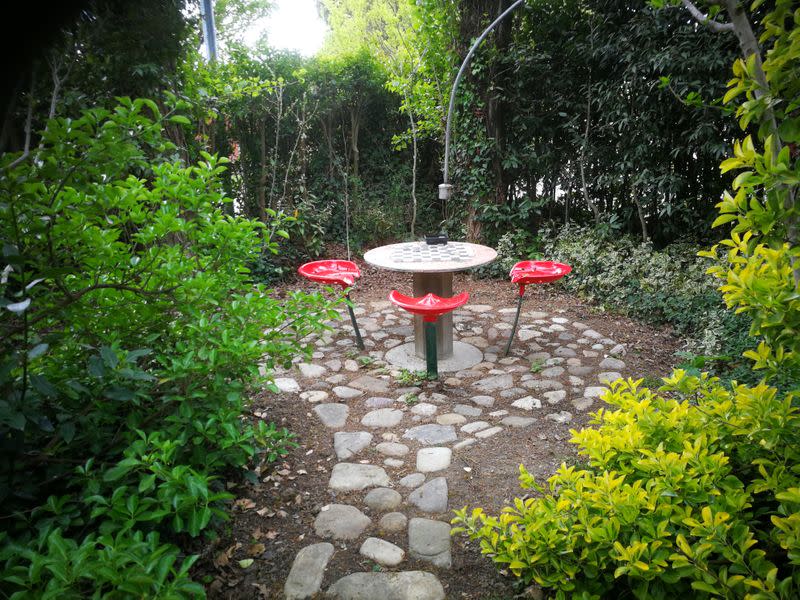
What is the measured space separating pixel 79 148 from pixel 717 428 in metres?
2.15

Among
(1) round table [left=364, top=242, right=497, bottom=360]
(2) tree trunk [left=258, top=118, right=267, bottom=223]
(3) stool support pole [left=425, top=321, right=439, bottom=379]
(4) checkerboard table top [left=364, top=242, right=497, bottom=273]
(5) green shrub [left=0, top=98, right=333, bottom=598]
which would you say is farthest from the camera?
(2) tree trunk [left=258, top=118, right=267, bottom=223]

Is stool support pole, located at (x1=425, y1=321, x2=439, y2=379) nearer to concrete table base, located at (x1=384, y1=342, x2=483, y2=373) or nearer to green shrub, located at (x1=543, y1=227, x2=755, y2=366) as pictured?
concrete table base, located at (x1=384, y1=342, x2=483, y2=373)

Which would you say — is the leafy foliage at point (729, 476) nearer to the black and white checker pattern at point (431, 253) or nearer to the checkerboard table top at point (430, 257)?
the checkerboard table top at point (430, 257)

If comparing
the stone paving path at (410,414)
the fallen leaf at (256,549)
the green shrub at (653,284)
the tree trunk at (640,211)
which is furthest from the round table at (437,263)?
the tree trunk at (640,211)

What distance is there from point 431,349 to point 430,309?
386 mm

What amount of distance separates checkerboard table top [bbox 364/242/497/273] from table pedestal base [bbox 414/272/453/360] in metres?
0.17

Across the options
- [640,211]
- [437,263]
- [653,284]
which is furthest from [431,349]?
[640,211]

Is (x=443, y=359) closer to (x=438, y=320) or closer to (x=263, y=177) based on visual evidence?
(x=438, y=320)

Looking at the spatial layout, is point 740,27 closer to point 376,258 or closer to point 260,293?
point 260,293

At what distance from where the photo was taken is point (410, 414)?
10.6 feet

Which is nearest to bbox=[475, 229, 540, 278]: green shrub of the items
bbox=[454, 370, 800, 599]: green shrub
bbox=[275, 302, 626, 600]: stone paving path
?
bbox=[275, 302, 626, 600]: stone paving path

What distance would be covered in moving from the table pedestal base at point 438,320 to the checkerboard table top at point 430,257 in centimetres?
17

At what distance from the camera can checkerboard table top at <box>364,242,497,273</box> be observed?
11.9ft

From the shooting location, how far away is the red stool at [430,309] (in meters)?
3.33
